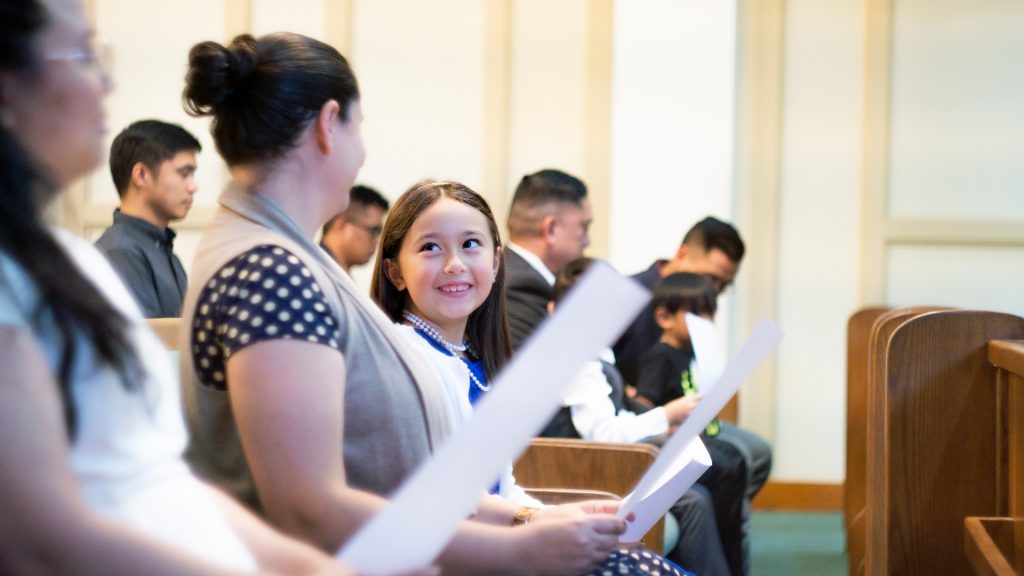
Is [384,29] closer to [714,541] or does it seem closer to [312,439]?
[714,541]

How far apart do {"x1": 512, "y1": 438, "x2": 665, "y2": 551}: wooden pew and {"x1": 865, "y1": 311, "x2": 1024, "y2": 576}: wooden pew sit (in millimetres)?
574

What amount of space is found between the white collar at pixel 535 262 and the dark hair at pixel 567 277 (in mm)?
96

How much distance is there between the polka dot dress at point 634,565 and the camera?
1.60m

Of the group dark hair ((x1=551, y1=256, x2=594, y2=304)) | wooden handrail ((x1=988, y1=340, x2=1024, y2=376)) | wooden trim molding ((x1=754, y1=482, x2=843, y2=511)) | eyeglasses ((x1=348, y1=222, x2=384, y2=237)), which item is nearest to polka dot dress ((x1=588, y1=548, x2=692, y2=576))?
wooden handrail ((x1=988, y1=340, x2=1024, y2=376))

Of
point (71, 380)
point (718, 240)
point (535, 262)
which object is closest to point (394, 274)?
point (71, 380)

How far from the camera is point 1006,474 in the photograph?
2.12 meters

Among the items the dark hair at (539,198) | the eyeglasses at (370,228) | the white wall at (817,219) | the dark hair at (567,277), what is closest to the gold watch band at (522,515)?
the dark hair at (567,277)

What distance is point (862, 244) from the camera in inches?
210

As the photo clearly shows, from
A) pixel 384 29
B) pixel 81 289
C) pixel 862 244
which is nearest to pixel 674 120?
pixel 862 244

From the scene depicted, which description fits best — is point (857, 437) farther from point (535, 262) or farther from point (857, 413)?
point (535, 262)

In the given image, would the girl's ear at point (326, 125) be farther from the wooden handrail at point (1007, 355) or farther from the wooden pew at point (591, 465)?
the wooden pew at point (591, 465)

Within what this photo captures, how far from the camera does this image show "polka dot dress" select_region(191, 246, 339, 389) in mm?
1306

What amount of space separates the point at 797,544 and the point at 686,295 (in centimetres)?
137

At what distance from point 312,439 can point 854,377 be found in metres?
3.18
